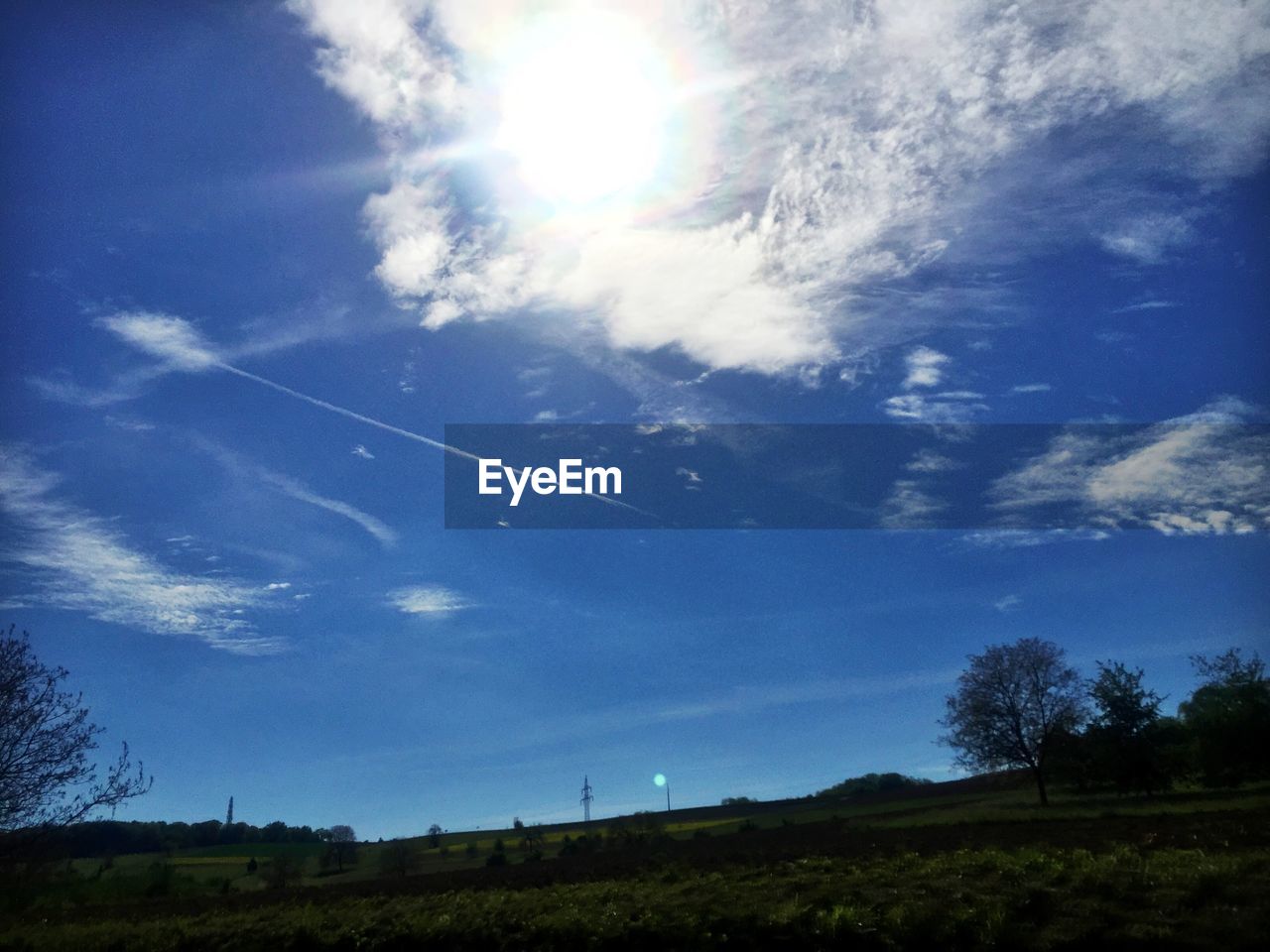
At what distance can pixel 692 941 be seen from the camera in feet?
64.8

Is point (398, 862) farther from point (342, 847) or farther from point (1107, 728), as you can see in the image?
point (1107, 728)

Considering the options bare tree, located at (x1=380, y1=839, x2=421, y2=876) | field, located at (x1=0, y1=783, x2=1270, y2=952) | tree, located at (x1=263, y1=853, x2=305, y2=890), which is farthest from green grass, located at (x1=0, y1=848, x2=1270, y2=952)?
bare tree, located at (x1=380, y1=839, x2=421, y2=876)

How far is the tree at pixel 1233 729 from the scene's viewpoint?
4747cm

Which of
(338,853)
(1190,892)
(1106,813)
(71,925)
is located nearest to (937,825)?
(1106,813)

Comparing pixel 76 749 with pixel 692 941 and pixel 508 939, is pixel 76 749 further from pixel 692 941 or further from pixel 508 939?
pixel 692 941

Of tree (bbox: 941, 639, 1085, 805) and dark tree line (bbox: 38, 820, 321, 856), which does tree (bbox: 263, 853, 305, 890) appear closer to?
dark tree line (bbox: 38, 820, 321, 856)

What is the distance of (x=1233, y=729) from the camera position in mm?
48188

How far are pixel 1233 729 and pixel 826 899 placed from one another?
40896mm

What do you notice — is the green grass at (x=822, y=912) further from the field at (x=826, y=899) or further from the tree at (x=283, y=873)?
the tree at (x=283, y=873)

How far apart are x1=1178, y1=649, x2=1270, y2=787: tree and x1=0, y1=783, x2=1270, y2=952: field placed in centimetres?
541

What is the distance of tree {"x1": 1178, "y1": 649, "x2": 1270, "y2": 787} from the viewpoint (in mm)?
47469

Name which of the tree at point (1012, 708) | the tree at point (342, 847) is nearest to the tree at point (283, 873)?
the tree at point (342, 847)

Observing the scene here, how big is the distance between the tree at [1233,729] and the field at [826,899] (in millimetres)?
5408

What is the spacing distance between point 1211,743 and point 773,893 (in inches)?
1599
